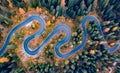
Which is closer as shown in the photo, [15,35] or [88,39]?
[15,35]

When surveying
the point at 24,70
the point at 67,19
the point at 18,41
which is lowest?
the point at 24,70

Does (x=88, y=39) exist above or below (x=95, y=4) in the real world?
below

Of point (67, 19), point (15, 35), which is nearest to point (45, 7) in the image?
point (67, 19)

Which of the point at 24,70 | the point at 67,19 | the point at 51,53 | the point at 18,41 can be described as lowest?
the point at 24,70

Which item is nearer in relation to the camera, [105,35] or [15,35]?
[15,35]

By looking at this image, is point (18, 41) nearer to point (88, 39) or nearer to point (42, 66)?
point (42, 66)

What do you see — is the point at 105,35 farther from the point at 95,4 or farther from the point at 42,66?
the point at 42,66

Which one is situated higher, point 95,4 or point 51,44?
point 95,4

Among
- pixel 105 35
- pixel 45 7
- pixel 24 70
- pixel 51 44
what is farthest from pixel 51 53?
pixel 105 35
